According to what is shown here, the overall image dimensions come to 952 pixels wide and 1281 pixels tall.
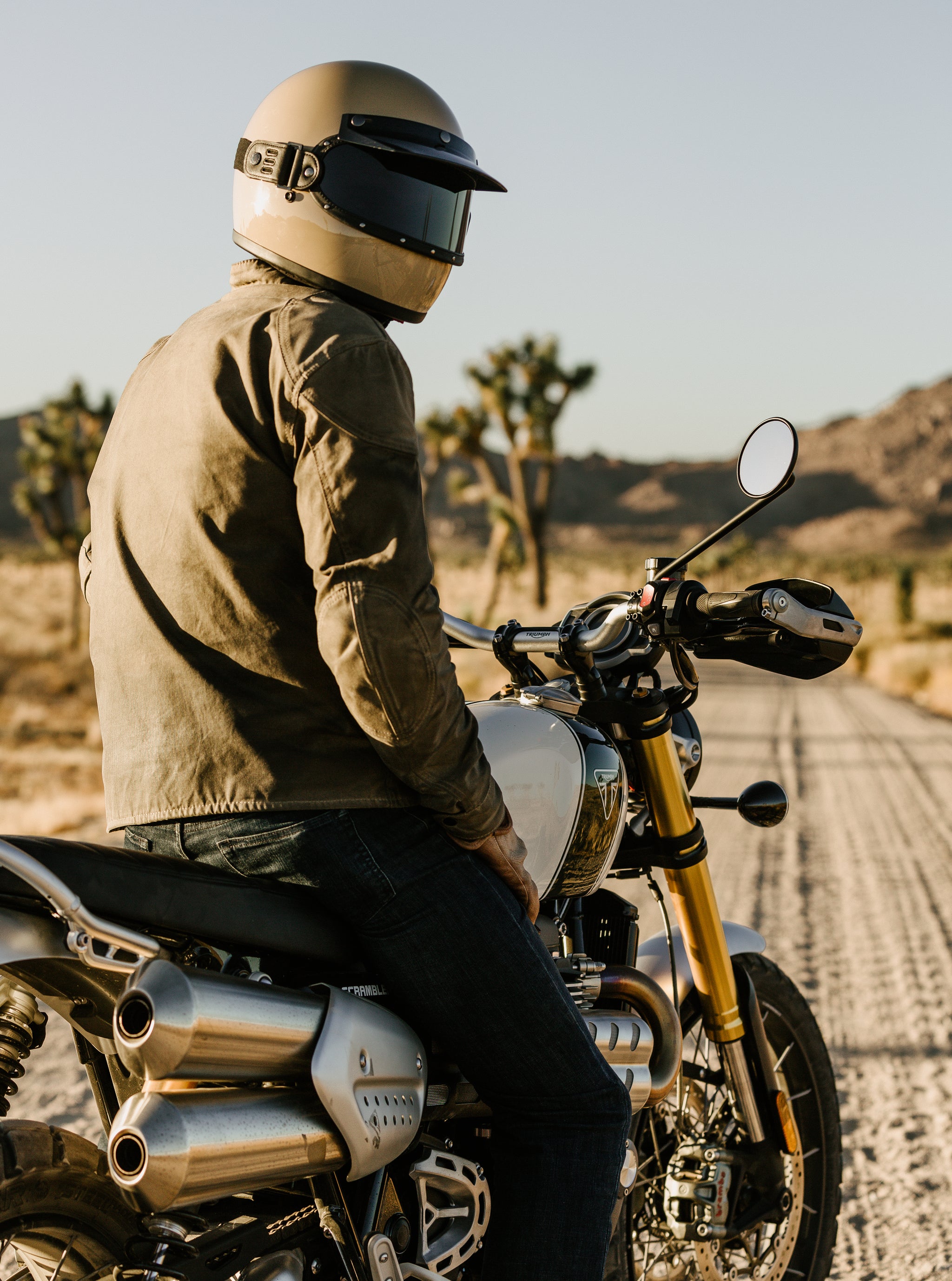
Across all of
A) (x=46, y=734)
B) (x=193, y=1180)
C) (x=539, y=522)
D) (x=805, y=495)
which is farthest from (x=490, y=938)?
(x=805, y=495)

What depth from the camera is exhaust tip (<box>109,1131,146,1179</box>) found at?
65.2 inches

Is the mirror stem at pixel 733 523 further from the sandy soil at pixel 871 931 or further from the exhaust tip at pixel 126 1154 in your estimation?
the sandy soil at pixel 871 931

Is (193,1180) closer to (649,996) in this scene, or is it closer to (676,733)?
(649,996)

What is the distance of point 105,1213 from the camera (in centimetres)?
190

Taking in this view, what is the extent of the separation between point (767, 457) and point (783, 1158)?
1707 mm

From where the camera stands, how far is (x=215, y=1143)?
171 cm

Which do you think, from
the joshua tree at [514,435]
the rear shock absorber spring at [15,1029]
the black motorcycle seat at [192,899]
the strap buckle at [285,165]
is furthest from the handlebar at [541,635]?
the joshua tree at [514,435]

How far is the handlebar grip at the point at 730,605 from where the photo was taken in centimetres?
239

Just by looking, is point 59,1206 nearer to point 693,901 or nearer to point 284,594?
point 284,594

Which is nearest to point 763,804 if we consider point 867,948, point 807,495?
Result: point 867,948

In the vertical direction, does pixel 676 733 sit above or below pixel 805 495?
below

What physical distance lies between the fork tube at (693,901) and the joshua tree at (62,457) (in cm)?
3305

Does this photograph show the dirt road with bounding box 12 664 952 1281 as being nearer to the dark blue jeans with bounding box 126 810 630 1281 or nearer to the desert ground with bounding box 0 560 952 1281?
the desert ground with bounding box 0 560 952 1281

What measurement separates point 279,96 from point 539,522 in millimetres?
34755
